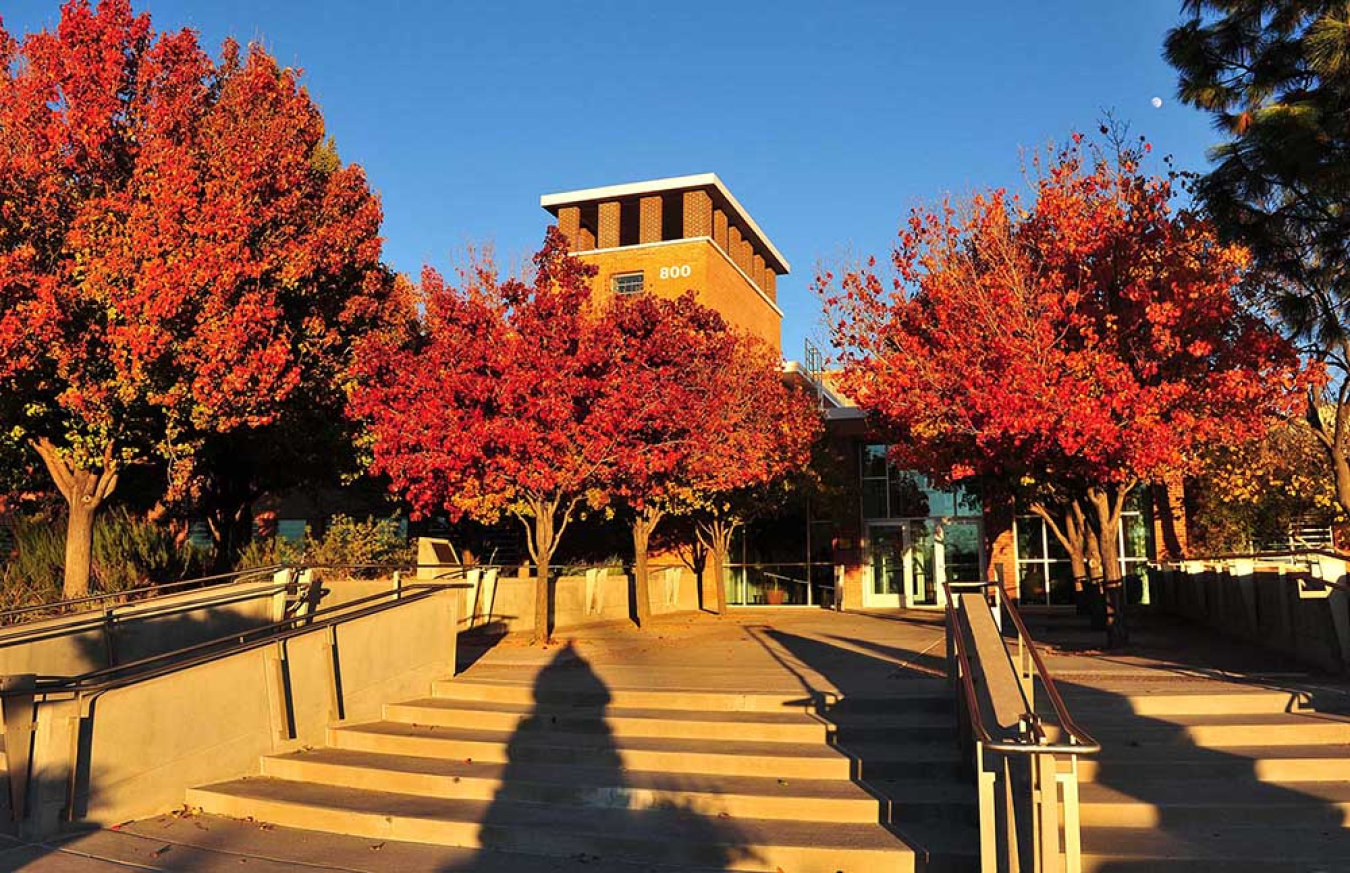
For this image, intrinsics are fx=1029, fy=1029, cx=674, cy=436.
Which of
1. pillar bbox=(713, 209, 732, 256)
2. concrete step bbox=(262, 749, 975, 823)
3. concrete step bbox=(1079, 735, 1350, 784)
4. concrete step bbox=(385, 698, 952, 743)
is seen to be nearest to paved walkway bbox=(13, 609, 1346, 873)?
concrete step bbox=(385, 698, 952, 743)

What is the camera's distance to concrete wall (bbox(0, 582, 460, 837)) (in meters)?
7.34

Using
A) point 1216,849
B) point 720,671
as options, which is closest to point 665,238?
point 720,671

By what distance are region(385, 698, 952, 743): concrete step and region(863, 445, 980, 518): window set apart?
66.8 feet

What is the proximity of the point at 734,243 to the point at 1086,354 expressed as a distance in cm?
2511

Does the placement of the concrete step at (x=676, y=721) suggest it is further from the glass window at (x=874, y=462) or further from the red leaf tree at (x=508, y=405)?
the glass window at (x=874, y=462)

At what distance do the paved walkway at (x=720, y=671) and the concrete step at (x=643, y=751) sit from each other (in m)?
1.49

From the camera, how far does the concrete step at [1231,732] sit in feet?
26.6

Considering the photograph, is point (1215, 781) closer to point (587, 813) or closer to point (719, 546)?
point (587, 813)

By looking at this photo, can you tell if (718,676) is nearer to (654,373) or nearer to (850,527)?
(654,373)

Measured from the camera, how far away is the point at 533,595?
1875cm

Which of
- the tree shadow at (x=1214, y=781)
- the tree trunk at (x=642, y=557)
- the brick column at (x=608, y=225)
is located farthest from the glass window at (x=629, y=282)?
the tree shadow at (x=1214, y=781)

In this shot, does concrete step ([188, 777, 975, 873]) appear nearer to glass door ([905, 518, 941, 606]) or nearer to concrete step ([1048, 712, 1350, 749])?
concrete step ([1048, 712, 1350, 749])

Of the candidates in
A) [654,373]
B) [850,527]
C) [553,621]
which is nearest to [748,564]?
[850,527]

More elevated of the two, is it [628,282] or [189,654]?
[628,282]
